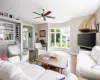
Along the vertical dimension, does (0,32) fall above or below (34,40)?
above

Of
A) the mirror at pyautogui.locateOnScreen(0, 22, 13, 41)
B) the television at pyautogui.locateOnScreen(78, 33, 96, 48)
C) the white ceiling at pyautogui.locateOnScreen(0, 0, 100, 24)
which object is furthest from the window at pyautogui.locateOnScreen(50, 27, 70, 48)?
the mirror at pyautogui.locateOnScreen(0, 22, 13, 41)

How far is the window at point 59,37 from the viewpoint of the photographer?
7.27 m

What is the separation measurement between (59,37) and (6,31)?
14.6ft

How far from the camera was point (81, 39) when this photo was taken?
16.5 feet

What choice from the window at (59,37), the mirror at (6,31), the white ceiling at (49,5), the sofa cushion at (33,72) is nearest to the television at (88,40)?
the white ceiling at (49,5)

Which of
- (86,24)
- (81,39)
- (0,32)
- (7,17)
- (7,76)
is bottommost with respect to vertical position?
(7,76)

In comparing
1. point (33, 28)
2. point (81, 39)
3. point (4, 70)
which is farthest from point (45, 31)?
point (4, 70)

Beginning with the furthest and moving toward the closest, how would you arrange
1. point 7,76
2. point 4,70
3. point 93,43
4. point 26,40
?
1. point 26,40
2. point 93,43
3. point 4,70
4. point 7,76

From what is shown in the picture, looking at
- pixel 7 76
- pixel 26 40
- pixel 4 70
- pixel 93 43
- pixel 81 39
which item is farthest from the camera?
pixel 26 40

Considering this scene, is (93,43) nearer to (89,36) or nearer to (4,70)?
(89,36)

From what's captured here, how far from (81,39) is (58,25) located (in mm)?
2962

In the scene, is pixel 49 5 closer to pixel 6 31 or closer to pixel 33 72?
pixel 33 72

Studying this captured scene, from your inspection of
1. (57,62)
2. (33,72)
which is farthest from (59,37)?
(33,72)

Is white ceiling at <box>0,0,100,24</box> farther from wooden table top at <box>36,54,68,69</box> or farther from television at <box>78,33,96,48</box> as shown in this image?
wooden table top at <box>36,54,68,69</box>
